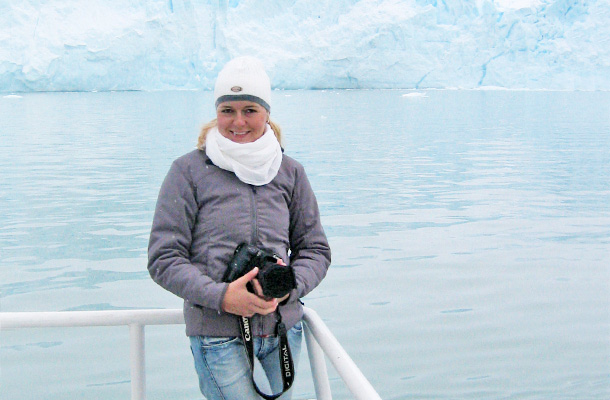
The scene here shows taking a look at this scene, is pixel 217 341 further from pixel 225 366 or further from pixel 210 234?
pixel 210 234

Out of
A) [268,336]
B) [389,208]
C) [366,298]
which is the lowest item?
[389,208]

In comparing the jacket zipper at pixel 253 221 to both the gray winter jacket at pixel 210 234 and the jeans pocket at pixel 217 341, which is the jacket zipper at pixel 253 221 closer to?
the gray winter jacket at pixel 210 234

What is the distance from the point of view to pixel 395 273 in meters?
4.34

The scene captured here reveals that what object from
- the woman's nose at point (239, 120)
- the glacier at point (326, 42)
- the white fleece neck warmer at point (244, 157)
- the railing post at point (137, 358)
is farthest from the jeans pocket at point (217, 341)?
the glacier at point (326, 42)

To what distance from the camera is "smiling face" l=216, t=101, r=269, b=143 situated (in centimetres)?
126

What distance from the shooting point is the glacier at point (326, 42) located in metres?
26.2

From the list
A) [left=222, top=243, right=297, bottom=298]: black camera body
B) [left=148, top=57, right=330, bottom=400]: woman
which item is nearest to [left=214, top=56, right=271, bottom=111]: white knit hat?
[left=148, top=57, right=330, bottom=400]: woman

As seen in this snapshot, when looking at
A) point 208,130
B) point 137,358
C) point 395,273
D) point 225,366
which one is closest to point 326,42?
point 395,273

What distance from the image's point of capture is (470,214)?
620 centimetres

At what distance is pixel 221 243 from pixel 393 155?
32.8ft

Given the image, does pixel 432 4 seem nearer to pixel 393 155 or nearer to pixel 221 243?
pixel 393 155

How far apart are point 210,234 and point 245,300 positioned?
154 millimetres

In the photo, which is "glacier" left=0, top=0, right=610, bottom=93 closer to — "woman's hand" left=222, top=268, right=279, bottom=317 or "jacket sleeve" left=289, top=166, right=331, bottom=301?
"jacket sleeve" left=289, top=166, right=331, bottom=301

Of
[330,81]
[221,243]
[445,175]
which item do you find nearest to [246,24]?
[330,81]
